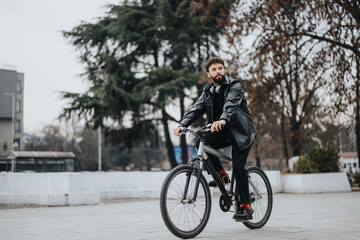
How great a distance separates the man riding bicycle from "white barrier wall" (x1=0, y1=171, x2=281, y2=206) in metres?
5.90

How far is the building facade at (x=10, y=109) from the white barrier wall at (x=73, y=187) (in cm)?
3915

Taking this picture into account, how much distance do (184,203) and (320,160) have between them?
10233mm

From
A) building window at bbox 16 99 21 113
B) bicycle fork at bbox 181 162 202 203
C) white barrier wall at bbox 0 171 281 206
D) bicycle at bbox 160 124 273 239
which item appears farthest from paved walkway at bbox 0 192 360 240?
building window at bbox 16 99 21 113

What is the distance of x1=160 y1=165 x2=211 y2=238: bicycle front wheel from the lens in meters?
4.36

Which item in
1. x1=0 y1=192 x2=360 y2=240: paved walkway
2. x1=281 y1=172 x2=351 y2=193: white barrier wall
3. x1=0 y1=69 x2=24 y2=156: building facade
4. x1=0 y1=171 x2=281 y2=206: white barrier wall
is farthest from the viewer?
x1=0 y1=69 x2=24 y2=156: building facade

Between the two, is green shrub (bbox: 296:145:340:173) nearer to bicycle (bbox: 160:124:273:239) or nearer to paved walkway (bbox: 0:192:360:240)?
paved walkway (bbox: 0:192:360:240)

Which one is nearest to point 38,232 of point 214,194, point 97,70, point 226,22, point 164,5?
point 214,194

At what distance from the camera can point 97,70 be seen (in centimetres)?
2458

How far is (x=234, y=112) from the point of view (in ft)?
15.4

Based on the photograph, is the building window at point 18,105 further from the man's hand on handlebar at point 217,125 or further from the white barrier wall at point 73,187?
the man's hand on handlebar at point 217,125

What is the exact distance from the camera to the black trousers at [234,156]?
193 inches

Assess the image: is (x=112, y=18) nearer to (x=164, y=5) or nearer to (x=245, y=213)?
(x=164, y=5)

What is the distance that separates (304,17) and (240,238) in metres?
9.83

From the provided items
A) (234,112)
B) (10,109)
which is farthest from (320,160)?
(10,109)
